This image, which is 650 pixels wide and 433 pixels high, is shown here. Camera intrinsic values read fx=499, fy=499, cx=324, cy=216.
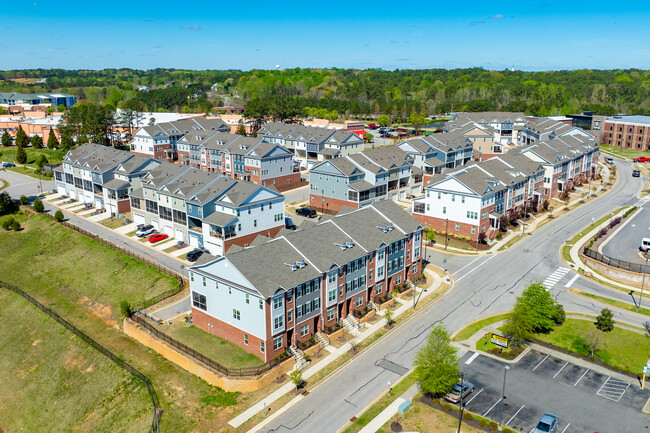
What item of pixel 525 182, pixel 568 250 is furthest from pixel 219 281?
pixel 525 182

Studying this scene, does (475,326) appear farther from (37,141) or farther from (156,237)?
(37,141)

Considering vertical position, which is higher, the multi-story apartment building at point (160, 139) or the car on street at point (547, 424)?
the multi-story apartment building at point (160, 139)

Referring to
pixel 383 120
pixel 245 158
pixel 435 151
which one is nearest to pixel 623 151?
pixel 383 120

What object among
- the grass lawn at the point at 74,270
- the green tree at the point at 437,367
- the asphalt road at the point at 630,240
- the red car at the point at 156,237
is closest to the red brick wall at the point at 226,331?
the grass lawn at the point at 74,270

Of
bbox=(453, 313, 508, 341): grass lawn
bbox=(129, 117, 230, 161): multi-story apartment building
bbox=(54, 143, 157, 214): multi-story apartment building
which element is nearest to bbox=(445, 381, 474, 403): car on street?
bbox=(453, 313, 508, 341): grass lawn

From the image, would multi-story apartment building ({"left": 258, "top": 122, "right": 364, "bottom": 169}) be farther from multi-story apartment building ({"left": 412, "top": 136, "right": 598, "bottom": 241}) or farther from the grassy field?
the grassy field

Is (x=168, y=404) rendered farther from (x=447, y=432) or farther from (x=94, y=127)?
(x=94, y=127)

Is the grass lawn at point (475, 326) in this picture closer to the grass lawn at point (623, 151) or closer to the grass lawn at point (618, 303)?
the grass lawn at point (618, 303)
